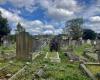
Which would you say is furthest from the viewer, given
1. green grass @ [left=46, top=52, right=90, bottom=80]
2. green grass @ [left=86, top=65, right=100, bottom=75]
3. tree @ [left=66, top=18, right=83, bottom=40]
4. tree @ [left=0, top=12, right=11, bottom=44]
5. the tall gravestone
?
tree @ [left=66, top=18, right=83, bottom=40]

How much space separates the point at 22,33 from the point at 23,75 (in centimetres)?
856

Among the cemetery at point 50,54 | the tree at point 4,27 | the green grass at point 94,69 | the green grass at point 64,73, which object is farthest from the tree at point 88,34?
Result: the green grass at point 64,73

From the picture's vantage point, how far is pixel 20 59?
60.6ft

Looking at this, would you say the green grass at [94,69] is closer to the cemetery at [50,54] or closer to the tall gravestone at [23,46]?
the cemetery at [50,54]

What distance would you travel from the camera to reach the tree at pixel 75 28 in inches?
3649

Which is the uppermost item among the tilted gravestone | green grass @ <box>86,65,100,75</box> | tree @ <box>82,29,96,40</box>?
tree @ <box>82,29,96,40</box>

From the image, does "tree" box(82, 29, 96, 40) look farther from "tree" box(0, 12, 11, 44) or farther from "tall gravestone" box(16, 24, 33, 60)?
"tall gravestone" box(16, 24, 33, 60)

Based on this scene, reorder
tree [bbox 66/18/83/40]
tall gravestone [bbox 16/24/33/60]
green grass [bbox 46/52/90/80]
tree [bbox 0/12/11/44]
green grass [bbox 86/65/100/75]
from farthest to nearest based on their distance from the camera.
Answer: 1. tree [bbox 66/18/83/40]
2. tree [bbox 0/12/11/44]
3. tall gravestone [bbox 16/24/33/60]
4. green grass [bbox 86/65/100/75]
5. green grass [bbox 46/52/90/80]

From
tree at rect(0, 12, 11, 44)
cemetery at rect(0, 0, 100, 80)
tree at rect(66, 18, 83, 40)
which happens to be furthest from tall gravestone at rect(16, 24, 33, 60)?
tree at rect(66, 18, 83, 40)

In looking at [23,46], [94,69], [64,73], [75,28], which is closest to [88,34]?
[75,28]

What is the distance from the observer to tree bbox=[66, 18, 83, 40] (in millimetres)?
92688

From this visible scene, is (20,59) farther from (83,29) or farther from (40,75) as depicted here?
(83,29)

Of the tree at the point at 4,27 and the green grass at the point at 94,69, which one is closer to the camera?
the green grass at the point at 94,69

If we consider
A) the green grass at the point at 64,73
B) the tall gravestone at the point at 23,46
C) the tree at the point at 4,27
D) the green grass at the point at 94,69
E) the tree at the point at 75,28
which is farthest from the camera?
the tree at the point at 75,28
